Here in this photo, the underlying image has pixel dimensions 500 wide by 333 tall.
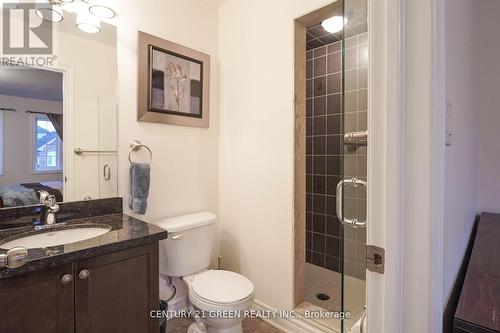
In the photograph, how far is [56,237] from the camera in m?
1.31

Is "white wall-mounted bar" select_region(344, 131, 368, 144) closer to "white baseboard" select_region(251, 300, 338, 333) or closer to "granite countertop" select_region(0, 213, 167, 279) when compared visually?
"granite countertop" select_region(0, 213, 167, 279)

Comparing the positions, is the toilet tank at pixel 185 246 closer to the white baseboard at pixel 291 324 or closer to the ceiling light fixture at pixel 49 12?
the white baseboard at pixel 291 324

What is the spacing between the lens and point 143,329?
1.29 metres

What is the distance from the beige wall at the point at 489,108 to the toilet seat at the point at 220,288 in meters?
1.79

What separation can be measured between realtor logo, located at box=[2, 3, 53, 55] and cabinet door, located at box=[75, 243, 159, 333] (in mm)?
1152

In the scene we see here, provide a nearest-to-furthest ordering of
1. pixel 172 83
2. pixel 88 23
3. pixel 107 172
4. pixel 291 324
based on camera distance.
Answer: pixel 88 23 < pixel 107 172 < pixel 291 324 < pixel 172 83

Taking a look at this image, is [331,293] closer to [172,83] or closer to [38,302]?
[38,302]

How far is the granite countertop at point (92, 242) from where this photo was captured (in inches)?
37.4

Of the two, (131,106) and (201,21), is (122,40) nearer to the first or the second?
(131,106)

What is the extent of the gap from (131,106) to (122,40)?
418 millimetres

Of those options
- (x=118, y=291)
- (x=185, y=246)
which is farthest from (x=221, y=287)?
(x=118, y=291)

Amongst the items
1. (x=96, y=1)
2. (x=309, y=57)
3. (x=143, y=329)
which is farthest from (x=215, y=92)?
(x=143, y=329)

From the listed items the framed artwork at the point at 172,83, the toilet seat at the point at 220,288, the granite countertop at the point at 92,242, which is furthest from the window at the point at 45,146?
the toilet seat at the point at 220,288

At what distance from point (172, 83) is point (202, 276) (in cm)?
135
